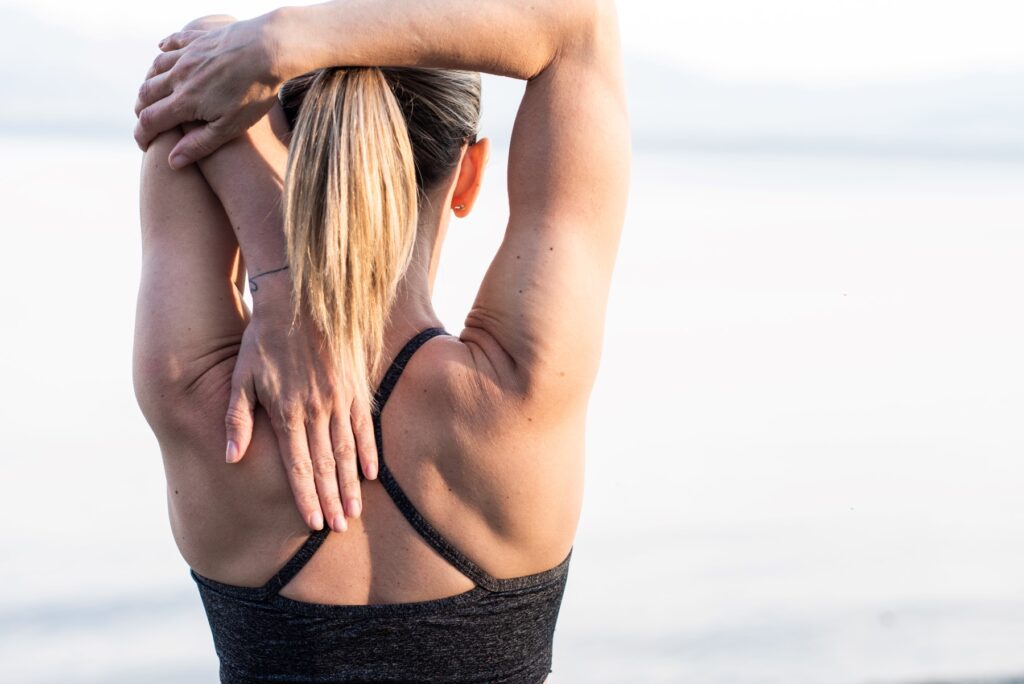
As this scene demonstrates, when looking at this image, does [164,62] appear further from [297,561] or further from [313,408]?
[297,561]

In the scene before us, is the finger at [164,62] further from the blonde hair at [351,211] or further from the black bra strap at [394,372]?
the black bra strap at [394,372]

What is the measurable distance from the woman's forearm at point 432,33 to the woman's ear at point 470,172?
15 centimetres

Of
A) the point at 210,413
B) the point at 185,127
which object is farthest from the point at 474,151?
the point at 210,413

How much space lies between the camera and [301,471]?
114 cm

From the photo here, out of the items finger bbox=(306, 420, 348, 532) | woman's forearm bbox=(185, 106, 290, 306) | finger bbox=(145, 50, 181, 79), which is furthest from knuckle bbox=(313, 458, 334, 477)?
finger bbox=(145, 50, 181, 79)

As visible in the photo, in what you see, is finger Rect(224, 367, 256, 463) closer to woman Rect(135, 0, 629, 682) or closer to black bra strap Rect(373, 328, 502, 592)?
woman Rect(135, 0, 629, 682)

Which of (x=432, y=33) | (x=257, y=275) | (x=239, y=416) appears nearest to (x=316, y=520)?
(x=239, y=416)

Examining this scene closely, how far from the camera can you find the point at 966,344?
6.01 metres

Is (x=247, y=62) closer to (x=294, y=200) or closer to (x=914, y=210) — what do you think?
(x=294, y=200)

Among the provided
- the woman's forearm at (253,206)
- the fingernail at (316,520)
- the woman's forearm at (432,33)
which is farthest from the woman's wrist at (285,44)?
the fingernail at (316,520)

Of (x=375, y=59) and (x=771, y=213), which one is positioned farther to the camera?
(x=771, y=213)

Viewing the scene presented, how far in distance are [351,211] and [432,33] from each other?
0.21m

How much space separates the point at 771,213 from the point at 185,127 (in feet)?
20.4

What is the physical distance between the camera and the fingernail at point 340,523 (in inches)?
45.2
